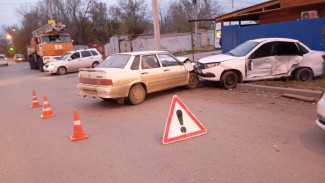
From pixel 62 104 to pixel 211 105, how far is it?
4.83m

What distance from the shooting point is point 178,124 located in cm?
496

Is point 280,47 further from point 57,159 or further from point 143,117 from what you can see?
point 57,159

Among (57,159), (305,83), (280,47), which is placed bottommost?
(57,159)

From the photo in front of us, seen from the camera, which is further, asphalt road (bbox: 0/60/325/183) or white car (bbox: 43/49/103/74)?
white car (bbox: 43/49/103/74)

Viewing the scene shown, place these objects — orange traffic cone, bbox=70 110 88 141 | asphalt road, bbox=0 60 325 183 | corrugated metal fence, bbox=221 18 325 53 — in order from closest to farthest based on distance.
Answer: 1. asphalt road, bbox=0 60 325 183
2. orange traffic cone, bbox=70 110 88 141
3. corrugated metal fence, bbox=221 18 325 53

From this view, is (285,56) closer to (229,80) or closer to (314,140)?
(229,80)

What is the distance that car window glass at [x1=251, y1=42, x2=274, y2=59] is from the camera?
9227 millimetres

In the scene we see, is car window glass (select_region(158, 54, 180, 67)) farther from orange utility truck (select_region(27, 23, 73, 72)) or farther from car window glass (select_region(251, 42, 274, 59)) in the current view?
orange utility truck (select_region(27, 23, 73, 72))

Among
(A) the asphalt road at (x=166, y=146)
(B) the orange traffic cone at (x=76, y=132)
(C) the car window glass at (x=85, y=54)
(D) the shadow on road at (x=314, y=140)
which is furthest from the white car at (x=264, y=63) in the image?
(C) the car window glass at (x=85, y=54)

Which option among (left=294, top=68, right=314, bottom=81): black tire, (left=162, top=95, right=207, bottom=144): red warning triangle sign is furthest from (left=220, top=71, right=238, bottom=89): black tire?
(left=162, top=95, right=207, bottom=144): red warning triangle sign

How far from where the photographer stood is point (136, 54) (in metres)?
8.17

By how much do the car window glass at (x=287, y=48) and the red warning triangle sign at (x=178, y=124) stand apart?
580 centimetres

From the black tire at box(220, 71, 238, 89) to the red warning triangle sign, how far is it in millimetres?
4388

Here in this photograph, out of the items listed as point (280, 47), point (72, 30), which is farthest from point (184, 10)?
point (280, 47)
